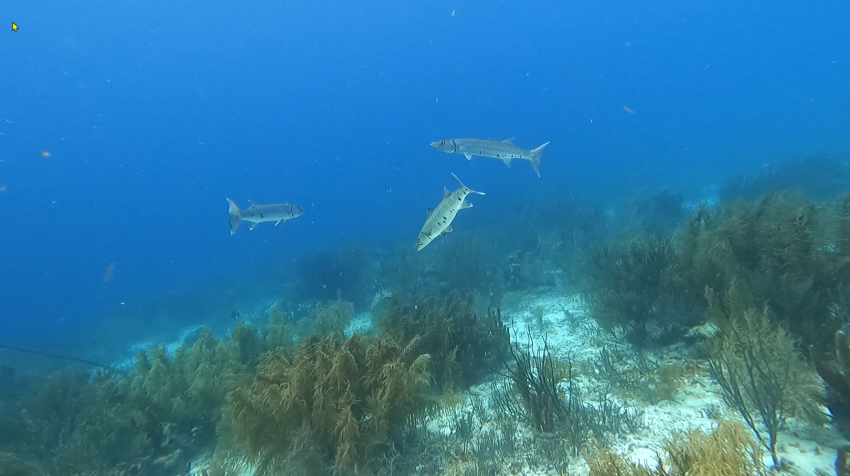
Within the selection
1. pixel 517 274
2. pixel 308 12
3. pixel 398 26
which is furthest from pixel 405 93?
pixel 517 274

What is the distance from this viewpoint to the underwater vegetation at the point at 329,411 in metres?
3.70

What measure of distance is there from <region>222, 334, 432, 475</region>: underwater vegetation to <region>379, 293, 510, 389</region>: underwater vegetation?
1.49 m

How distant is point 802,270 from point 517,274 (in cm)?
766

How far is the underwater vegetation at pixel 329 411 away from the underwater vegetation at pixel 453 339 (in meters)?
1.49

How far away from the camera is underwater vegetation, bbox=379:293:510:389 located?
19.1 feet

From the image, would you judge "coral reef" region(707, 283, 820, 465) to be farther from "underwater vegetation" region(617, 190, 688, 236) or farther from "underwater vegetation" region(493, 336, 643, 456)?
"underwater vegetation" region(617, 190, 688, 236)

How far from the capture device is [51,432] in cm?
659

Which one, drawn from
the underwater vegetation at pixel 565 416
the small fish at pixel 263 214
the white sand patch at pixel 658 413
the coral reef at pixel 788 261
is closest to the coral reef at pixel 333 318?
the small fish at pixel 263 214

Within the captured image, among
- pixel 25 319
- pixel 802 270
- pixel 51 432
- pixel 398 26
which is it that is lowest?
pixel 25 319

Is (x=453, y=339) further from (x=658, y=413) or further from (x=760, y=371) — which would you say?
(x=760, y=371)

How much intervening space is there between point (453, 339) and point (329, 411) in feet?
9.60

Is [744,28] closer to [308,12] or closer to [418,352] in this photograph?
[308,12]

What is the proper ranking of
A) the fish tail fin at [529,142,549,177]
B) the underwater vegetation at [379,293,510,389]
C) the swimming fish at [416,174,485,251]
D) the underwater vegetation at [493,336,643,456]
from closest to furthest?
the underwater vegetation at [493,336,643,456]
the swimming fish at [416,174,485,251]
the underwater vegetation at [379,293,510,389]
the fish tail fin at [529,142,549,177]

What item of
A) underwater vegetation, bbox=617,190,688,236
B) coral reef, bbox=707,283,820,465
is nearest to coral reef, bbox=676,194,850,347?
coral reef, bbox=707,283,820,465
